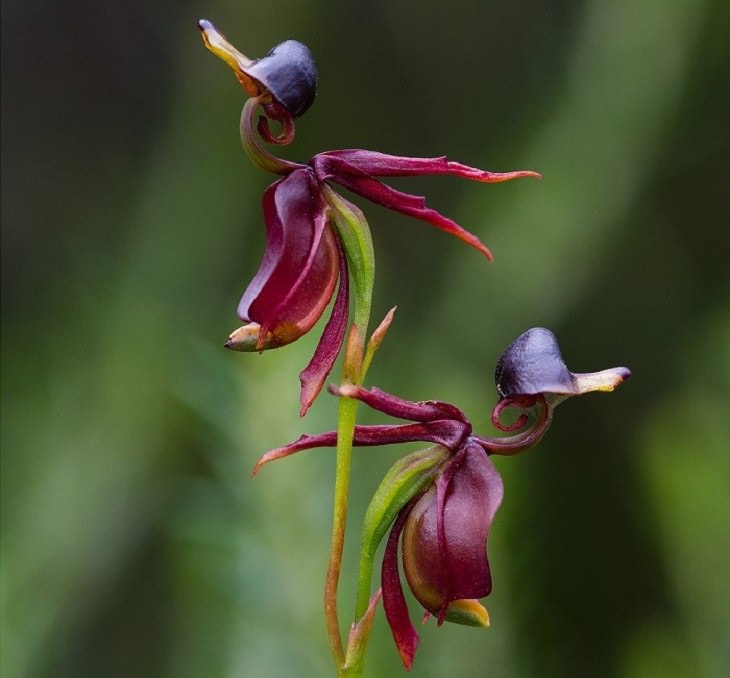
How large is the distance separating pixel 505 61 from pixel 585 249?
3.32ft

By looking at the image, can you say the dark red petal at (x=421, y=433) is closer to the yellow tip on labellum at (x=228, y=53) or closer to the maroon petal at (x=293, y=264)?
the maroon petal at (x=293, y=264)

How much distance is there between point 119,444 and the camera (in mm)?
2369

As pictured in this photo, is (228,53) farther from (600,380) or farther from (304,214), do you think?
(600,380)

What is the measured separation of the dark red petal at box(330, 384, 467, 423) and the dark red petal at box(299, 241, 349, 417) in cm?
4

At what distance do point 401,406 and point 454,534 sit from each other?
103 millimetres

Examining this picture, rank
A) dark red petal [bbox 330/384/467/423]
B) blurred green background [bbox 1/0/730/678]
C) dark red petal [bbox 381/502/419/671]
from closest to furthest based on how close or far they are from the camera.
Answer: dark red petal [bbox 330/384/467/423] → dark red petal [bbox 381/502/419/671] → blurred green background [bbox 1/0/730/678]

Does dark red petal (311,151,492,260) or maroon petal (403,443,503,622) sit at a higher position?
dark red petal (311,151,492,260)

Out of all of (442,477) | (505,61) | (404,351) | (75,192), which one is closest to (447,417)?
(442,477)

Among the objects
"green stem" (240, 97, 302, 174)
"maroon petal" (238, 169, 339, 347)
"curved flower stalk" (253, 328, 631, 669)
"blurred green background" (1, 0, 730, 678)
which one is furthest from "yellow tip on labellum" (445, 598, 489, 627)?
"blurred green background" (1, 0, 730, 678)

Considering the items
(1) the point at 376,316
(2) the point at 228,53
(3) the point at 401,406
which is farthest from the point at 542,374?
(1) the point at 376,316

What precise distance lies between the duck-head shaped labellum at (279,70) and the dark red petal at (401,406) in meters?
0.22

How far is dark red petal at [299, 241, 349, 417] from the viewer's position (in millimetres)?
835

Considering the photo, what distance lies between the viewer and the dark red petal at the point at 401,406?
2.56ft

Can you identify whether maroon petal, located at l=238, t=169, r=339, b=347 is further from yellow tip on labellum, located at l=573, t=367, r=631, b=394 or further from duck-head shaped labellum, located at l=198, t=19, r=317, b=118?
yellow tip on labellum, located at l=573, t=367, r=631, b=394
